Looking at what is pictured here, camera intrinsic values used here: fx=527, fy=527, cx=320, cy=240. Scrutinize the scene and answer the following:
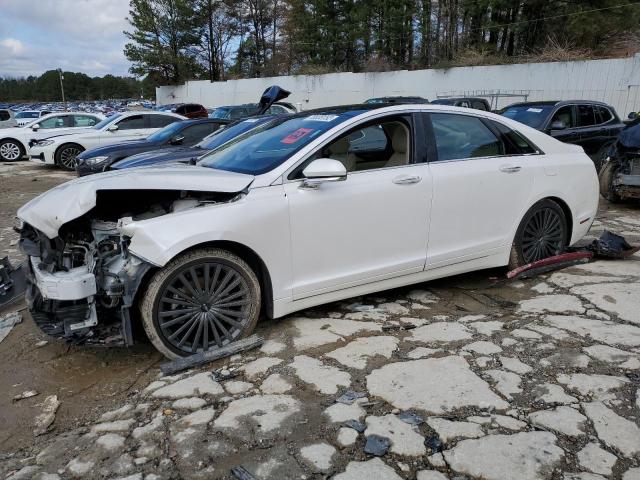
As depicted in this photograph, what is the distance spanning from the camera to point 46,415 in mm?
2895

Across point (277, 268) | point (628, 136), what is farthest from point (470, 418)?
point (628, 136)

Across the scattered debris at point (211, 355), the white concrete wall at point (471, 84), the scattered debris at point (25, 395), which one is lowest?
the scattered debris at point (25, 395)

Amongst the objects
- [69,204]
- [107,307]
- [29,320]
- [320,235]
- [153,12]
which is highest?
[153,12]

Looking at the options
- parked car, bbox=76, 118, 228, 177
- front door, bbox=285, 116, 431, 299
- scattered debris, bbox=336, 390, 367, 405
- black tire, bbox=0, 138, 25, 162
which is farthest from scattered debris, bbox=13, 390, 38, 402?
black tire, bbox=0, 138, 25, 162

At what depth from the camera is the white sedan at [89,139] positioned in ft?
44.3

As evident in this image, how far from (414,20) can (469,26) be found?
14.7 feet

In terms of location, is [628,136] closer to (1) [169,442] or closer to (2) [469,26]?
(1) [169,442]

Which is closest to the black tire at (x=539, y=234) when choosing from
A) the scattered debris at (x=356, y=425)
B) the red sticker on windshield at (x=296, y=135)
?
the red sticker on windshield at (x=296, y=135)

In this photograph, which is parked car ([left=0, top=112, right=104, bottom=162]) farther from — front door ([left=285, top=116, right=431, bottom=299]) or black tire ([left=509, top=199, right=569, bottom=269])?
black tire ([left=509, top=199, right=569, bottom=269])

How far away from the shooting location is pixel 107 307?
10.2 ft

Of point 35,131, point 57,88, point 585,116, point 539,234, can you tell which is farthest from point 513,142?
point 57,88

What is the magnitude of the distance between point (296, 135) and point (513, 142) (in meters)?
1.94

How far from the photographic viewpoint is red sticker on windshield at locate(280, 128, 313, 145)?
3750mm

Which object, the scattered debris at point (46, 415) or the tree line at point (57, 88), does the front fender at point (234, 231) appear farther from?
the tree line at point (57, 88)
